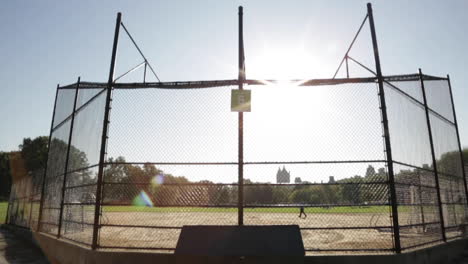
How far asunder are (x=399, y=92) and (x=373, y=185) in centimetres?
256

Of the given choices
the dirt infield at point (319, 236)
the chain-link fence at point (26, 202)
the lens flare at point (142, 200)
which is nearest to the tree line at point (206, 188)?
the lens flare at point (142, 200)

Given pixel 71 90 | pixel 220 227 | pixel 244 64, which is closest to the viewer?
pixel 220 227

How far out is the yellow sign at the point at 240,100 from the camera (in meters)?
5.61

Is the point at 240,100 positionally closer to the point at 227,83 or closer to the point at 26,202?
the point at 227,83

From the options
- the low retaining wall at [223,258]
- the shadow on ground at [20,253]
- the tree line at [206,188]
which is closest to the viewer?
the low retaining wall at [223,258]

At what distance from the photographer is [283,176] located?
17.7ft

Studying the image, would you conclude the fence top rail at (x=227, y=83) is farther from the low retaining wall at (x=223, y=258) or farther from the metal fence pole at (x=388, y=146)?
the low retaining wall at (x=223, y=258)

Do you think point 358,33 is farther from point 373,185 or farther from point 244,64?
point 373,185

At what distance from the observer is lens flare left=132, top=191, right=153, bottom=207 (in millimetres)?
5622

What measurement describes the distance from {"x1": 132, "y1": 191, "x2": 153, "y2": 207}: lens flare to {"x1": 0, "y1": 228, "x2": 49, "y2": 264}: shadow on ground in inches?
134

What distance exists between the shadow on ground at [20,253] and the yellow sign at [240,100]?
20.3 feet

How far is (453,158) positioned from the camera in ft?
30.5

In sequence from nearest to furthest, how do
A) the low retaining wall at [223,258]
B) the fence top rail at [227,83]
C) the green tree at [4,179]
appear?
A: the low retaining wall at [223,258] → the fence top rail at [227,83] → the green tree at [4,179]

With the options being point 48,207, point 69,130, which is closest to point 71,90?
point 69,130
